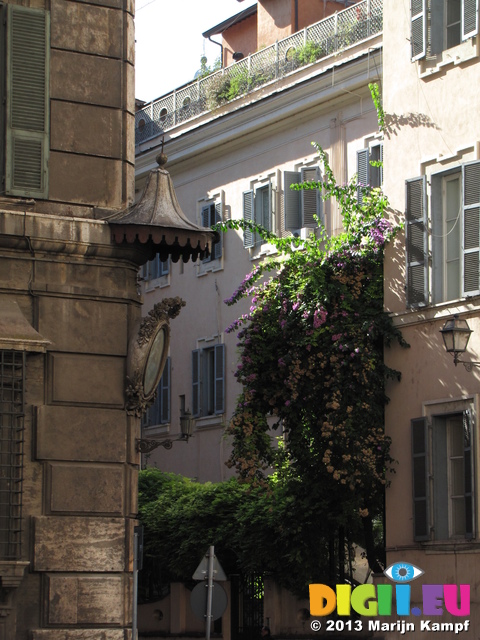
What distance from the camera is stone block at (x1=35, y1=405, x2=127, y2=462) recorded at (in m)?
12.2

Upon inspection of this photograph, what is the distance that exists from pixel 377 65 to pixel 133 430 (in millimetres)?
14823

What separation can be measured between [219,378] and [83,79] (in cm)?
1815

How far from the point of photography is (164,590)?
28422 mm

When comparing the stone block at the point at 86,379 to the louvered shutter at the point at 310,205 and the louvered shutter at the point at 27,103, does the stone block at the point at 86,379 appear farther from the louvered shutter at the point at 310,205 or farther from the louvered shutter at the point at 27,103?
the louvered shutter at the point at 310,205

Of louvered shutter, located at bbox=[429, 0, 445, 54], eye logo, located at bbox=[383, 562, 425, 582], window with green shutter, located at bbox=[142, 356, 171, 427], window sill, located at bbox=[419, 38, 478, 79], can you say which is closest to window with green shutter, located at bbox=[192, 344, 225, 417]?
window with green shutter, located at bbox=[142, 356, 171, 427]

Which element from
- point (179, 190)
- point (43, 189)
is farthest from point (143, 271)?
point (43, 189)

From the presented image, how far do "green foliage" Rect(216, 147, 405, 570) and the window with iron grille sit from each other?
31.7 feet

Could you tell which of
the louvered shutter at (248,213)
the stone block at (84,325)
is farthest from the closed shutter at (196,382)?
the stone block at (84,325)

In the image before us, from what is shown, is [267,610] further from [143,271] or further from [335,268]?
[143,271]

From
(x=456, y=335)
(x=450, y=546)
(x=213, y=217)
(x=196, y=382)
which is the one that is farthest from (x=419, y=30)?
(x=196, y=382)

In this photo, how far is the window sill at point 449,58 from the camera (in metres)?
21.2

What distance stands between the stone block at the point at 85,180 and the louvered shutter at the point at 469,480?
8.74m

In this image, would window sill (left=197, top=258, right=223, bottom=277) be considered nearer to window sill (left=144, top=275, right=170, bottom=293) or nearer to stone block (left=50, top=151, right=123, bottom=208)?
window sill (left=144, top=275, right=170, bottom=293)

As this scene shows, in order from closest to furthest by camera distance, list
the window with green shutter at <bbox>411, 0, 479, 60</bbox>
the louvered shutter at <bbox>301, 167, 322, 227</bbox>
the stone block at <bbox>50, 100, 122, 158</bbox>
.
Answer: the stone block at <bbox>50, 100, 122, 158</bbox> < the window with green shutter at <bbox>411, 0, 479, 60</bbox> < the louvered shutter at <bbox>301, 167, 322, 227</bbox>
